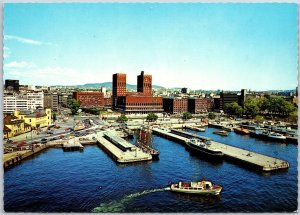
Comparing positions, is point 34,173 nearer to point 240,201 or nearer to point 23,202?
point 23,202

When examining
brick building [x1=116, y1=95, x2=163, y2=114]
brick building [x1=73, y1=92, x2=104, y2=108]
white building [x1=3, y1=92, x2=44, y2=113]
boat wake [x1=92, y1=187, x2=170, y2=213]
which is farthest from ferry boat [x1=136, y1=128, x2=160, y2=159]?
brick building [x1=73, y1=92, x2=104, y2=108]

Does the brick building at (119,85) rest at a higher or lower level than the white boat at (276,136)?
higher

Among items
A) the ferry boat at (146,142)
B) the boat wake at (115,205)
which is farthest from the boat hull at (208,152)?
the boat wake at (115,205)

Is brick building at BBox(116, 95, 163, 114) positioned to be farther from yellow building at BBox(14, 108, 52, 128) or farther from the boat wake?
the boat wake

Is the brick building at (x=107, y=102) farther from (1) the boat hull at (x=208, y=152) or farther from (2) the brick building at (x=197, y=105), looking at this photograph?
(1) the boat hull at (x=208, y=152)

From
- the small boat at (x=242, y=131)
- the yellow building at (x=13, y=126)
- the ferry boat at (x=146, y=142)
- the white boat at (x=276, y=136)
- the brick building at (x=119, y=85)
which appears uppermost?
the brick building at (x=119, y=85)

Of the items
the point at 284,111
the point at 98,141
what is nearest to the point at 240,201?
the point at 98,141

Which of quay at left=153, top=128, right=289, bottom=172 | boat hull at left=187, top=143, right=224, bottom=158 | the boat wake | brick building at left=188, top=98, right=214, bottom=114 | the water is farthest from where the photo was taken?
brick building at left=188, top=98, right=214, bottom=114
